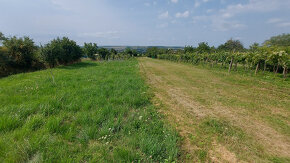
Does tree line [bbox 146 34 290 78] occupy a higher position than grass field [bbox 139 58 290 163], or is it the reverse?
tree line [bbox 146 34 290 78]

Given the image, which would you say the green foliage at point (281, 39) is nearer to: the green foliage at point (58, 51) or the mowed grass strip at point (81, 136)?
the mowed grass strip at point (81, 136)

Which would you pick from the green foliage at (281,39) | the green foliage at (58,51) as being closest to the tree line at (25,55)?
the green foliage at (58,51)

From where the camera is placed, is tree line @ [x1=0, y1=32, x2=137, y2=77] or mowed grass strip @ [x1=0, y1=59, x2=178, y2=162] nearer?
mowed grass strip @ [x1=0, y1=59, x2=178, y2=162]

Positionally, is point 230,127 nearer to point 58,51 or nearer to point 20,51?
point 20,51

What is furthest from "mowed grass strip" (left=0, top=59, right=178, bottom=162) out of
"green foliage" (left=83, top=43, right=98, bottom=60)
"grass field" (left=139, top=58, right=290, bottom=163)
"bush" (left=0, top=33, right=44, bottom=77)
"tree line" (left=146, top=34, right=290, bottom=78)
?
"green foliage" (left=83, top=43, right=98, bottom=60)

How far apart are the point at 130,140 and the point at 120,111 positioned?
1.27 m

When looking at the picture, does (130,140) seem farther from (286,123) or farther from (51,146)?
(286,123)

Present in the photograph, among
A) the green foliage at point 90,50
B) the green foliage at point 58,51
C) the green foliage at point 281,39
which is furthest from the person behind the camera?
the green foliage at point 90,50

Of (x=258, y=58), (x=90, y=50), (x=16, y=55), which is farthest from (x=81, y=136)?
(x=90, y=50)

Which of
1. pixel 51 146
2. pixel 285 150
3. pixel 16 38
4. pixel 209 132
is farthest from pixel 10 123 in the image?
pixel 16 38

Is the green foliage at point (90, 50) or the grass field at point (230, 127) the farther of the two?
the green foliage at point (90, 50)

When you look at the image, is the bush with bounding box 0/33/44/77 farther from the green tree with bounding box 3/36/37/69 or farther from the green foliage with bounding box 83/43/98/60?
the green foliage with bounding box 83/43/98/60

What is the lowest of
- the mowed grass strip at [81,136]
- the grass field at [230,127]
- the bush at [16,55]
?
the grass field at [230,127]

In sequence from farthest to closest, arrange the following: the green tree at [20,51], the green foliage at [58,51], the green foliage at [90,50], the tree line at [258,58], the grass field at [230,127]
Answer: the green foliage at [90,50]
the green foliage at [58,51]
the green tree at [20,51]
the tree line at [258,58]
the grass field at [230,127]
